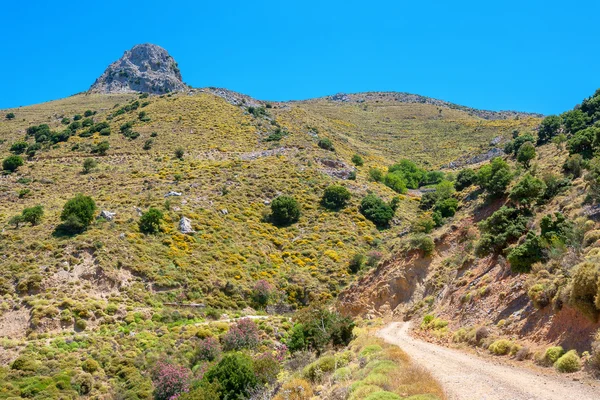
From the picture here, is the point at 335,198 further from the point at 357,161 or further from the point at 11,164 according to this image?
the point at 11,164

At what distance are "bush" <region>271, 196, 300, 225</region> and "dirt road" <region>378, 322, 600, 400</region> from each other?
30971 mm

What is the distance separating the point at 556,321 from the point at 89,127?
7112 cm

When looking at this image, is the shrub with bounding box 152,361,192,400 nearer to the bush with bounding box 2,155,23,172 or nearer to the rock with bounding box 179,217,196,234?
the rock with bounding box 179,217,196,234

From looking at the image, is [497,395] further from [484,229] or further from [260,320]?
[260,320]

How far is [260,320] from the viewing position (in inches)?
1180

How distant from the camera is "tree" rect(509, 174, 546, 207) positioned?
903 inches

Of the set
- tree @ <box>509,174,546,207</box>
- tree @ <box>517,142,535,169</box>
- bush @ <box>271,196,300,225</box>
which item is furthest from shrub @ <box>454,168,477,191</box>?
bush @ <box>271,196,300,225</box>

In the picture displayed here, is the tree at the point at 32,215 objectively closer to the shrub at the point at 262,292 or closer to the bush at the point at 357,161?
the shrub at the point at 262,292

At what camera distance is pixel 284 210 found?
44.8 metres

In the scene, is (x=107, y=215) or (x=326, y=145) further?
(x=326, y=145)

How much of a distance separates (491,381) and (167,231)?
3171cm

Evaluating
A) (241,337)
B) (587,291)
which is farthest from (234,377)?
(587,291)

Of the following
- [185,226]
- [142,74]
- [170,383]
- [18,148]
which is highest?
[142,74]

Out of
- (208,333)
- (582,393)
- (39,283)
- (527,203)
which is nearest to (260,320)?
(208,333)
